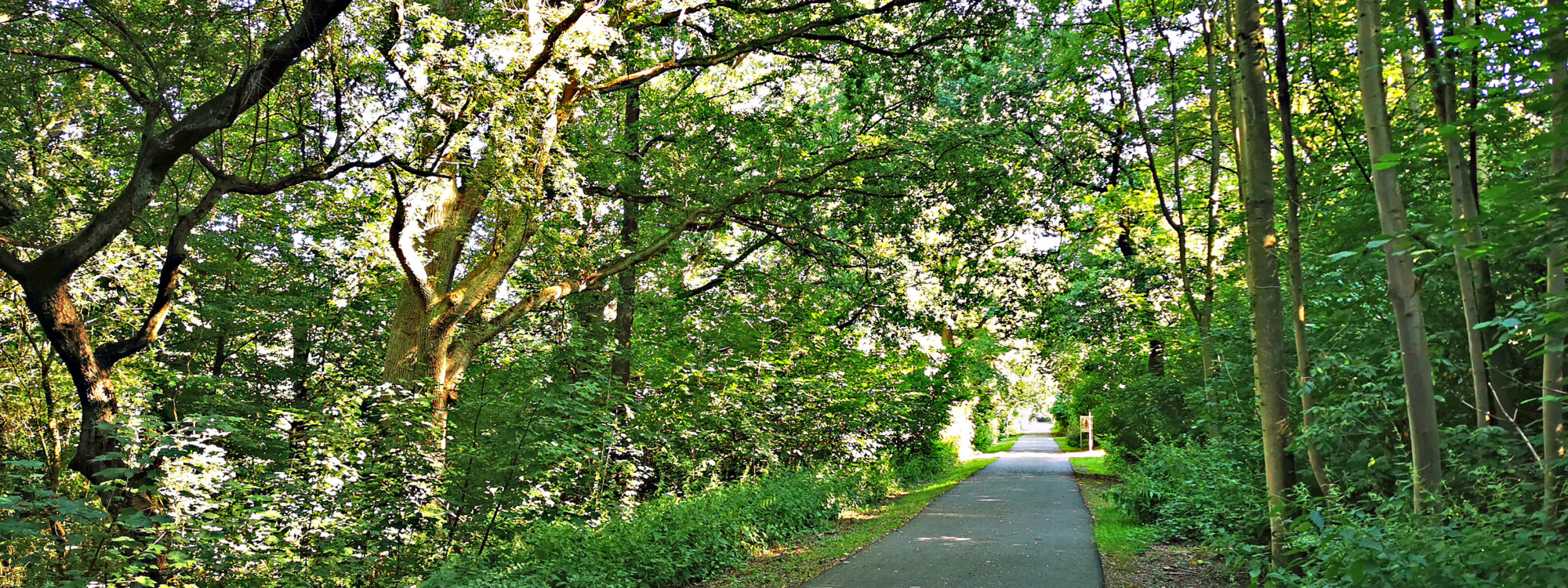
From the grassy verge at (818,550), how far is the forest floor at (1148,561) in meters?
3.00

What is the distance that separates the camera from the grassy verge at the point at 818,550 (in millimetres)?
8328

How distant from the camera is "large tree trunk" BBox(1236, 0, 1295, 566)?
559 cm

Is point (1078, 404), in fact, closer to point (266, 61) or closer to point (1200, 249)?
point (1200, 249)

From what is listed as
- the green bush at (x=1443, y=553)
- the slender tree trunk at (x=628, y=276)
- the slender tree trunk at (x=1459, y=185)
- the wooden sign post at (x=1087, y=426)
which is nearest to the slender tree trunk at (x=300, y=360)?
the slender tree trunk at (x=628, y=276)

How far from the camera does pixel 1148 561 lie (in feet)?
27.7

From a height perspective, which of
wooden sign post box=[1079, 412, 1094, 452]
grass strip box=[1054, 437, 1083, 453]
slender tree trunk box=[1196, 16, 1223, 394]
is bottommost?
grass strip box=[1054, 437, 1083, 453]

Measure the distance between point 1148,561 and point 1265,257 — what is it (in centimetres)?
429

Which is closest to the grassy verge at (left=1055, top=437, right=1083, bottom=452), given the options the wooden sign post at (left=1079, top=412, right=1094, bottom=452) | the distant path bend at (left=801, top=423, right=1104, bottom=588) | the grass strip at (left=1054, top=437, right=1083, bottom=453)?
the grass strip at (left=1054, top=437, right=1083, bottom=453)

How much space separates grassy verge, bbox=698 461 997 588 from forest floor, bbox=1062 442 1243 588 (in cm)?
300

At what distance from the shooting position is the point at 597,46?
8.67 m

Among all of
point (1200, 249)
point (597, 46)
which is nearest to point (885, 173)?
point (597, 46)

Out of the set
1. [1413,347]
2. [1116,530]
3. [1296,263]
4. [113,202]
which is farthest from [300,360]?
[1413,347]

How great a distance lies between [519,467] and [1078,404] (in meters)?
28.4

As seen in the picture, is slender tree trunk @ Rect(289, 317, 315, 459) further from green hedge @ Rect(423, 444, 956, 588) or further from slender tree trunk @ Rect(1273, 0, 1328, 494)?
slender tree trunk @ Rect(1273, 0, 1328, 494)
